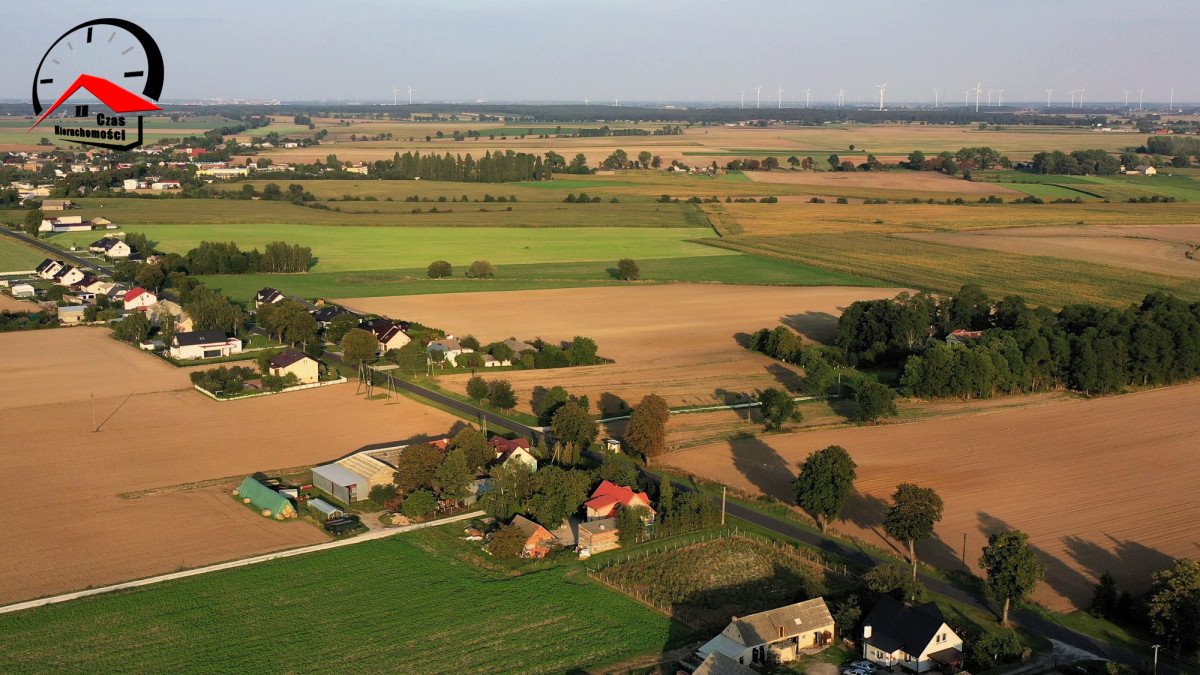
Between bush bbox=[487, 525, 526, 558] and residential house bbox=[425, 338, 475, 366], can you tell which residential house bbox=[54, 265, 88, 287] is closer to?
residential house bbox=[425, 338, 475, 366]

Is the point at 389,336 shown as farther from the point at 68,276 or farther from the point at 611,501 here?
the point at 68,276

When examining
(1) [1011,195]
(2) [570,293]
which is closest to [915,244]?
(2) [570,293]

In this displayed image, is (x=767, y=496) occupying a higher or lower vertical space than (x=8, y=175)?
lower

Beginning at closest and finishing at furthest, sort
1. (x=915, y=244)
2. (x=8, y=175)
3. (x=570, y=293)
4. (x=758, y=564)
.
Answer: (x=758, y=564) → (x=570, y=293) → (x=915, y=244) → (x=8, y=175)

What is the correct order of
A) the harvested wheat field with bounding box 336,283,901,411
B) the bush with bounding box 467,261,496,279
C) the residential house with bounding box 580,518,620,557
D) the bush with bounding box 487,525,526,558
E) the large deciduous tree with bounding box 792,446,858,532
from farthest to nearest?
the bush with bounding box 467,261,496,279, the harvested wheat field with bounding box 336,283,901,411, the large deciduous tree with bounding box 792,446,858,532, the residential house with bounding box 580,518,620,557, the bush with bounding box 487,525,526,558

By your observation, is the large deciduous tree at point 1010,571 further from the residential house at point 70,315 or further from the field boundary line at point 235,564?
the residential house at point 70,315

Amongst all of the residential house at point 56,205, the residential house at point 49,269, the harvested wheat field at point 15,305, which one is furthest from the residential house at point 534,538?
the residential house at point 56,205

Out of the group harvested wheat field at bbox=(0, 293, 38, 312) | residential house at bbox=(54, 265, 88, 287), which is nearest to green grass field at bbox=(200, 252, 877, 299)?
residential house at bbox=(54, 265, 88, 287)

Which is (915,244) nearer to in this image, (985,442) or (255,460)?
(985,442)
